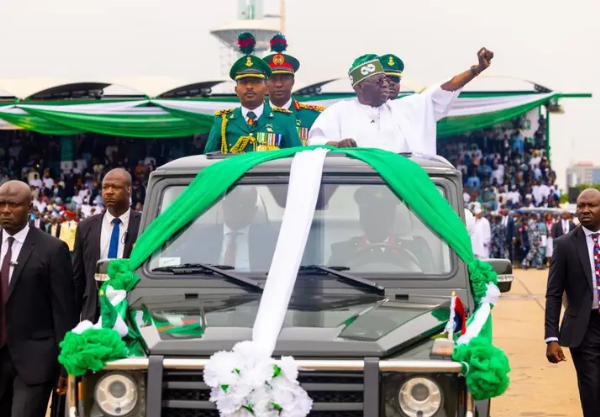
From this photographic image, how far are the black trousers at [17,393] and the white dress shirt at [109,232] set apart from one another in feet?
4.20

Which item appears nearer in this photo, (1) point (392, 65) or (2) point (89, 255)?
(2) point (89, 255)

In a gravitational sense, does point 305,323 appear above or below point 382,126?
below

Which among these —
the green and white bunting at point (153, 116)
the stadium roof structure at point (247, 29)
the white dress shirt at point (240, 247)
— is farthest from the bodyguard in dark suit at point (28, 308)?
the stadium roof structure at point (247, 29)

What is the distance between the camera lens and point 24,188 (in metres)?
6.12

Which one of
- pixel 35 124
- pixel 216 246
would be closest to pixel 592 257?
pixel 216 246

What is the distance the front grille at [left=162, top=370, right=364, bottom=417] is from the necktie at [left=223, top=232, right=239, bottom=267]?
41.0 inches

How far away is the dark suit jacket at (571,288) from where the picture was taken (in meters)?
6.85

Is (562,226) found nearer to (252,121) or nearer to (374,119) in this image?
(374,119)

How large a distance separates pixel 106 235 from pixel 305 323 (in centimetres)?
300

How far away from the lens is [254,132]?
7.23 metres

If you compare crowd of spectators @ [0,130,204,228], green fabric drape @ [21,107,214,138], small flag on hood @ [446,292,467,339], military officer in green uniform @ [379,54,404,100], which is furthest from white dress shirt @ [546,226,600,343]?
crowd of spectators @ [0,130,204,228]

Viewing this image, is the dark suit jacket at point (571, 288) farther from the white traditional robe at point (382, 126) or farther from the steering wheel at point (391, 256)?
the steering wheel at point (391, 256)

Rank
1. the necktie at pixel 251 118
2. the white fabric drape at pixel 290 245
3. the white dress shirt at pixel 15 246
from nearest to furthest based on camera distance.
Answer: the white fabric drape at pixel 290 245
the white dress shirt at pixel 15 246
the necktie at pixel 251 118

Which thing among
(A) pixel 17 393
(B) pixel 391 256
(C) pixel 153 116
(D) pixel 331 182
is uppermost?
(C) pixel 153 116
